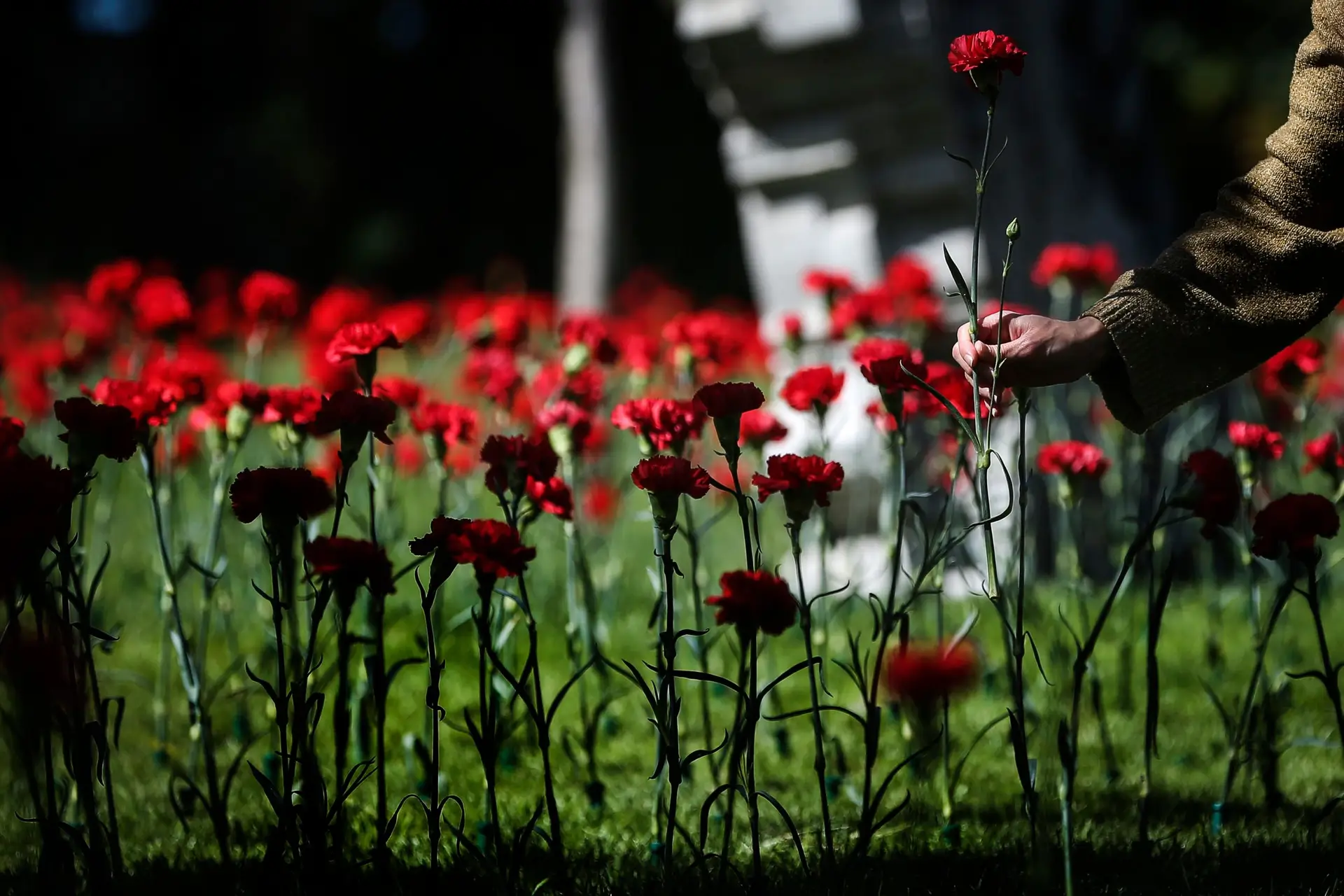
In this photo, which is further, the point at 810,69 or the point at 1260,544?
the point at 810,69

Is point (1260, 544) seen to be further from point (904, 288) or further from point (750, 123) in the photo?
point (750, 123)

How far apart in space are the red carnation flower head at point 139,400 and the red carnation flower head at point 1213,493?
4.38 feet

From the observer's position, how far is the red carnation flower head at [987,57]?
4.54 feet

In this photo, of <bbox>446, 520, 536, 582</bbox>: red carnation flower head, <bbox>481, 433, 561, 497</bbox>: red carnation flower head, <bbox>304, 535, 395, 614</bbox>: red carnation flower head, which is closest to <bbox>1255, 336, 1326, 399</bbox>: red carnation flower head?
<bbox>481, 433, 561, 497</bbox>: red carnation flower head

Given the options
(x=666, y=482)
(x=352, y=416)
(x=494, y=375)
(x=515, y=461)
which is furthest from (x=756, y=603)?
(x=494, y=375)

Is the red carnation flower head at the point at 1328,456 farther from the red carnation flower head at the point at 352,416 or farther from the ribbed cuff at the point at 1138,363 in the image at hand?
the red carnation flower head at the point at 352,416

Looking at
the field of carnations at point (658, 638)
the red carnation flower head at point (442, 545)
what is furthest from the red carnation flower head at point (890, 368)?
the red carnation flower head at point (442, 545)

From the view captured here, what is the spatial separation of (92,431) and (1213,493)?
4.50 feet

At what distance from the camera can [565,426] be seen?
1.95 m

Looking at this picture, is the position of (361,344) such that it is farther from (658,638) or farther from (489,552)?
(658,638)

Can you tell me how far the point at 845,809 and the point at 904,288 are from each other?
1.20 m

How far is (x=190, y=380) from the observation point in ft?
6.21

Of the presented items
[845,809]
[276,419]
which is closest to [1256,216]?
[845,809]

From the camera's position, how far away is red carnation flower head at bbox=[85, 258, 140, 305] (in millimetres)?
2487
